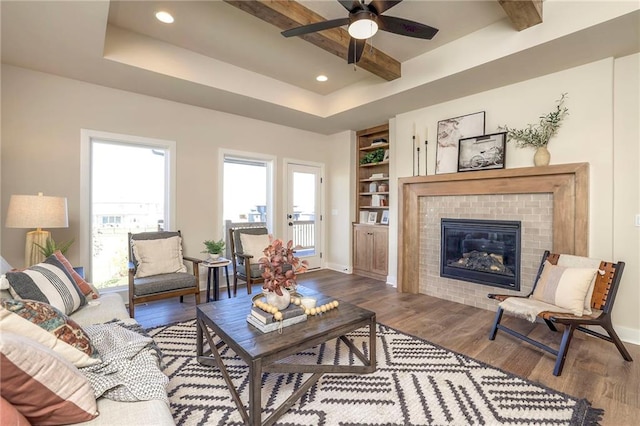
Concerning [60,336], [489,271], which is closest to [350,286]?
[489,271]

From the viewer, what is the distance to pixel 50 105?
3.16 m

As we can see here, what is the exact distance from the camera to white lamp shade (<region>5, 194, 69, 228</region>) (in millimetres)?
2484

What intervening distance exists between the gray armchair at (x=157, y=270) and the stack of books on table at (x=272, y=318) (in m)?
1.45

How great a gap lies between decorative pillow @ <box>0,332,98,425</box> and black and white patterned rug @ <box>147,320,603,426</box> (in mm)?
742

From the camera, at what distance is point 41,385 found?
0.94 metres

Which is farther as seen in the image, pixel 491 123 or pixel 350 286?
pixel 350 286

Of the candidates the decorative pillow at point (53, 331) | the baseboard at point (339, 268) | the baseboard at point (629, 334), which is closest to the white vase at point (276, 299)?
the decorative pillow at point (53, 331)

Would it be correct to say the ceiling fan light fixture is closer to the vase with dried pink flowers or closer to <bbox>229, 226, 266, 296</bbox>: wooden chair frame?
the vase with dried pink flowers

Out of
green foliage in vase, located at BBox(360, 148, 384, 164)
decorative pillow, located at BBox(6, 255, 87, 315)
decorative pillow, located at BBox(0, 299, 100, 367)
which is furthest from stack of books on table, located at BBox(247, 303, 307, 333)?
green foliage in vase, located at BBox(360, 148, 384, 164)

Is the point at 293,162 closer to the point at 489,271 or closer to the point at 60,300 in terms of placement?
the point at 489,271

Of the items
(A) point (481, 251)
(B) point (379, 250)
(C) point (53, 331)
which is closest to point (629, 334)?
(A) point (481, 251)

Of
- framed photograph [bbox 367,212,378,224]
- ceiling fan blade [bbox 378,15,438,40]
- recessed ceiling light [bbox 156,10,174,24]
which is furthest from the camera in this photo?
framed photograph [bbox 367,212,378,224]

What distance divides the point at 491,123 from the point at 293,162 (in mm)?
2987

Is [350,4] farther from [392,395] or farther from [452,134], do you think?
[392,395]
